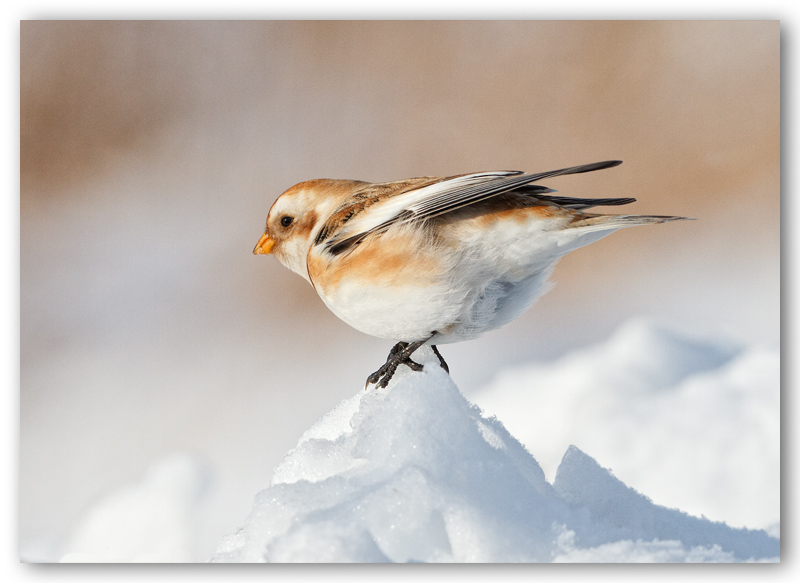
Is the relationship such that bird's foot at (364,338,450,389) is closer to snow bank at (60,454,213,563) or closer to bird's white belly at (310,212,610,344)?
bird's white belly at (310,212,610,344)

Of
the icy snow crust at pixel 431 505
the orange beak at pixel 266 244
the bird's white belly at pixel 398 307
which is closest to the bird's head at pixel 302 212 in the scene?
the orange beak at pixel 266 244

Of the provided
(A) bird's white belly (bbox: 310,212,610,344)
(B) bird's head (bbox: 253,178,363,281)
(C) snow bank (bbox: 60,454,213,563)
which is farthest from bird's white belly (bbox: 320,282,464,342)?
(C) snow bank (bbox: 60,454,213,563)

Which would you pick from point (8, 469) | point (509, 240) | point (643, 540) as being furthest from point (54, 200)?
point (643, 540)

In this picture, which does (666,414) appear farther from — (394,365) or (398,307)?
(398,307)

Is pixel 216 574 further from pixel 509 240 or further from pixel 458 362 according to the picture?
pixel 458 362

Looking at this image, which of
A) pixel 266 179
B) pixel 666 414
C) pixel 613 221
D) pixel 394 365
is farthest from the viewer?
pixel 266 179

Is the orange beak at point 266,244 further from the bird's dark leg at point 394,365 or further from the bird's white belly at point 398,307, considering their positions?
the bird's dark leg at point 394,365

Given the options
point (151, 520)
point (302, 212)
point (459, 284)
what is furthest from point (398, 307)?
point (151, 520)
